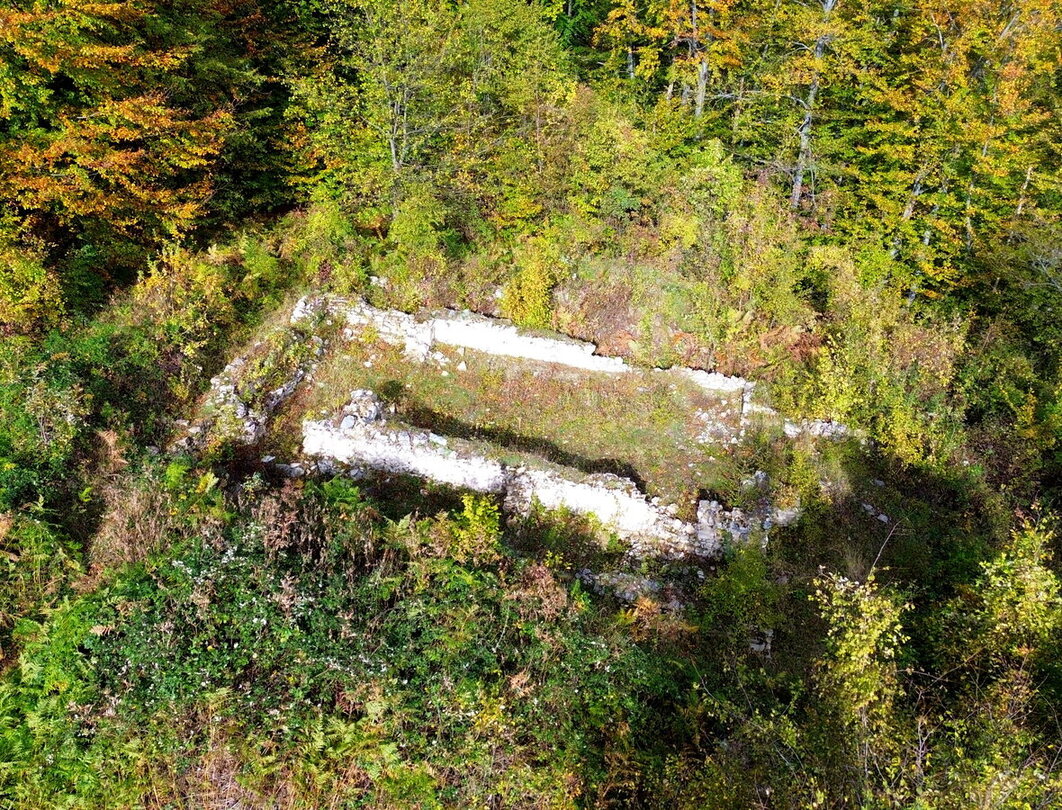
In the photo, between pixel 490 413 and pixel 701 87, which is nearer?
pixel 490 413

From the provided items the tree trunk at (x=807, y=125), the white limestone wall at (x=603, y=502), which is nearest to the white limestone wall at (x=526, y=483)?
the white limestone wall at (x=603, y=502)

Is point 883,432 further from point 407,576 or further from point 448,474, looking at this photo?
point 407,576

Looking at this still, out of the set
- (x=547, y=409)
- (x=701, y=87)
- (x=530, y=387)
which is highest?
(x=701, y=87)

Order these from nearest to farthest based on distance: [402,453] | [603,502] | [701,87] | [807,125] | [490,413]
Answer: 1. [603,502]
2. [402,453]
3. [490,413]
4. [807,125]
5. [701,87]

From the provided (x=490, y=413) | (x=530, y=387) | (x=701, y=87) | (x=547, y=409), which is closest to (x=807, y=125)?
(x=701, y=87)

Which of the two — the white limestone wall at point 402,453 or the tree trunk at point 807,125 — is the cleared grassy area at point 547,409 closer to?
the white limestone wall at point 402,453

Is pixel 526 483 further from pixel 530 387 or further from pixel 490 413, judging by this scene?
pixel 530 387

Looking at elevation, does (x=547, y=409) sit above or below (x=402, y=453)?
above
